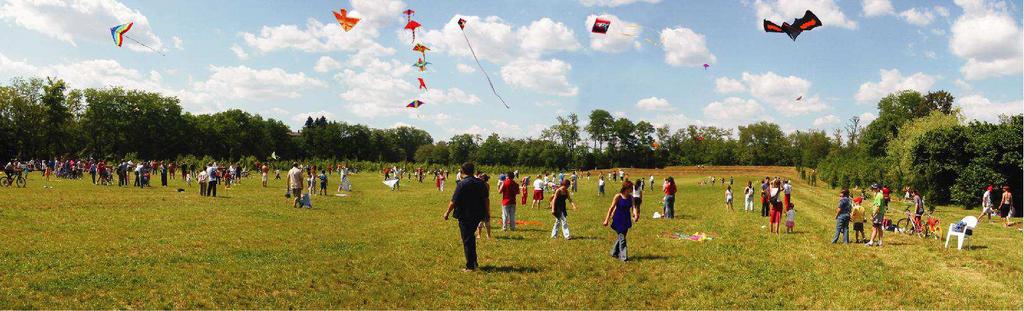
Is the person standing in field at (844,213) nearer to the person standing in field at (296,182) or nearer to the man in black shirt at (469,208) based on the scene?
the man in black shirt at (469,208)

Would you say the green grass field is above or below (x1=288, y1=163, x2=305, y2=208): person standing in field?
below

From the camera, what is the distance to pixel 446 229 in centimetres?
1608

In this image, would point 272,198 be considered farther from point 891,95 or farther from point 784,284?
point 891,95

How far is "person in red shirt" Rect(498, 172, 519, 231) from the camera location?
1509 centimetres

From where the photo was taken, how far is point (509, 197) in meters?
15.4

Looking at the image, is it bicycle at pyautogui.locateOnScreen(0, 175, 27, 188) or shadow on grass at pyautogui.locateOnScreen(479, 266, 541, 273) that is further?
bicycle at pyautogui.locateOnScreen(0, 175, 27, 188)

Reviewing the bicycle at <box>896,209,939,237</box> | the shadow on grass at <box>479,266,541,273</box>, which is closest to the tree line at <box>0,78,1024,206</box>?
the bicycle at <box>896,209,939,237</box>

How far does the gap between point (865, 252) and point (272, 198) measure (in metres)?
22.4

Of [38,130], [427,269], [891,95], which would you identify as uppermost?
[891,95]

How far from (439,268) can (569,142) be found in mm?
118980

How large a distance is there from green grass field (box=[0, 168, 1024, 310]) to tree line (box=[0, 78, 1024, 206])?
23.5 metres

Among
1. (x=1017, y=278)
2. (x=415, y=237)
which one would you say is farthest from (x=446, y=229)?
(x=1017, y=278)

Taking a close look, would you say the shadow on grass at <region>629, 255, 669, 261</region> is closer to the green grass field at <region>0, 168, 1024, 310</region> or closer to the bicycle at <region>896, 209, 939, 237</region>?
the green grass field at <region>0, 168, 1024, 310</region>

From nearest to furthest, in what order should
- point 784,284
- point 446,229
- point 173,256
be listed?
point 784,284 < point 173,256 < point 446,229
